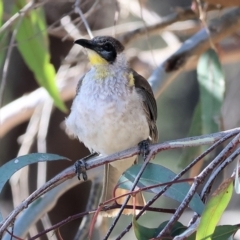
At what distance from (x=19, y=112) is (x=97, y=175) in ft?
1.63

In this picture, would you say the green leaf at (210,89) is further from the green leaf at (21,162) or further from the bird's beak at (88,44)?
the green leaf at (21,162)

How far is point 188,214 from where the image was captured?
11.1 feet

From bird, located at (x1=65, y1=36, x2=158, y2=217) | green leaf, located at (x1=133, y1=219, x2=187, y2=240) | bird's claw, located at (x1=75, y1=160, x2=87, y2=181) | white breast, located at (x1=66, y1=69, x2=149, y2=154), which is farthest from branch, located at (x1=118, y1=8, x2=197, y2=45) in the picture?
green leaf, located at (x1=133, y1=219, x2=187, y2=240)

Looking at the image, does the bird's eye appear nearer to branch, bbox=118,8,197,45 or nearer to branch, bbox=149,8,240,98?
branch, bbox=149,8,240,98

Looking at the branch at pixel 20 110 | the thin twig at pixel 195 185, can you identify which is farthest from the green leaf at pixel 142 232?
the branch at pixel 20 110

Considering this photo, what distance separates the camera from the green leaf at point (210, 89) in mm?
2250

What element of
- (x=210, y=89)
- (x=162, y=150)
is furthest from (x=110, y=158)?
(x=210, y=89)

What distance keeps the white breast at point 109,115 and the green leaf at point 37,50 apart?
0.65 feet

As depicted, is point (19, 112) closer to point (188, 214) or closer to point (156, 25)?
point (156, 25)

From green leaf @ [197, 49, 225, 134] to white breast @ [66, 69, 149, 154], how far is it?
26cm

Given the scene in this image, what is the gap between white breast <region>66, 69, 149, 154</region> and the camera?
202 cm

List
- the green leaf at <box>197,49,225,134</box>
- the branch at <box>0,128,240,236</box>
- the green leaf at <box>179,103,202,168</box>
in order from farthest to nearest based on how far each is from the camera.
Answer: the green leaf at <box>179,103,202,168</box> → the green leaf at <box>197,49,225,134</box> → the branch at <box>0,128,240,236</box>

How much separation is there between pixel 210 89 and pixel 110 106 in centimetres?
46

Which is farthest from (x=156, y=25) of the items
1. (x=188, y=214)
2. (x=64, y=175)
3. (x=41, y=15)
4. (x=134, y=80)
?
(x=64, y=175)
